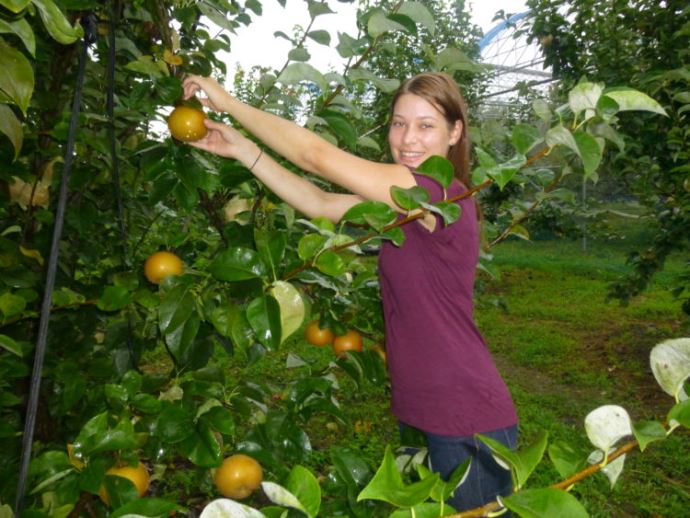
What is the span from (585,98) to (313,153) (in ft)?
1.74

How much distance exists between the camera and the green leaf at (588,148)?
843 millimetres

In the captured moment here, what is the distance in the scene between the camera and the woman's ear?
1526 mm

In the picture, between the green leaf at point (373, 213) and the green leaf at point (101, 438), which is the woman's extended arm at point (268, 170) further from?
the green leaf at point (101, 438)

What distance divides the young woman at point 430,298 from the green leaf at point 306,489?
0.75 m

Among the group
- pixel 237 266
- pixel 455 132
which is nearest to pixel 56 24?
A: pixel 237 266

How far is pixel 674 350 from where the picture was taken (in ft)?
1.97

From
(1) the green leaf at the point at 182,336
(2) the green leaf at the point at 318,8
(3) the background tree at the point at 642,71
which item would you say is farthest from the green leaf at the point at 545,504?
(3) the background tree at the point at 642,71

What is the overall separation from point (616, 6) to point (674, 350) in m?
3.86

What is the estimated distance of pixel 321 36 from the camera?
1.40m

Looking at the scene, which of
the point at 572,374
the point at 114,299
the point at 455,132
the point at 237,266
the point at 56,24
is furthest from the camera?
the point at 572,374

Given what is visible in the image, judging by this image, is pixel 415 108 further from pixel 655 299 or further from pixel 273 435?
pixel 655 299

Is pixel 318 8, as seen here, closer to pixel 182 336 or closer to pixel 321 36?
pixel 321 36

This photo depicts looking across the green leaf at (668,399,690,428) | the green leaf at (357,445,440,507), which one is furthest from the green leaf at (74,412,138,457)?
the green leaf at (668,399,690,428)

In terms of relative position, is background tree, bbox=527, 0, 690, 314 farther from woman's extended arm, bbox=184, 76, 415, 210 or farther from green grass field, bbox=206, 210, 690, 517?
woman's extended arm, bbox=184, 76, 415, 210
